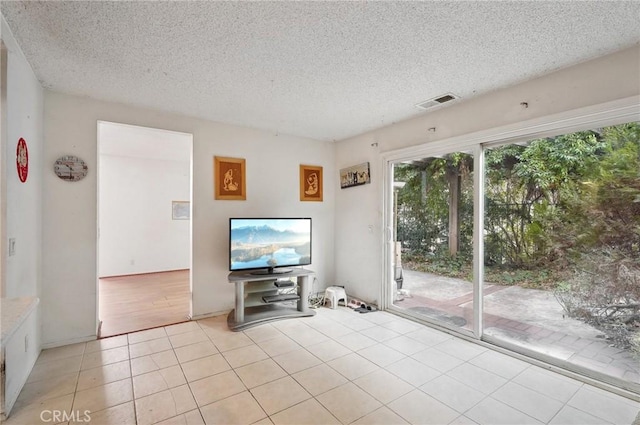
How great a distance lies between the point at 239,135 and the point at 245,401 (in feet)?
9.67

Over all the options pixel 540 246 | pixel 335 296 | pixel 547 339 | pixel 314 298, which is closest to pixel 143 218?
pixel 314 298

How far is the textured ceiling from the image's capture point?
5.40ft

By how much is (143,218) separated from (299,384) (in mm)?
5431

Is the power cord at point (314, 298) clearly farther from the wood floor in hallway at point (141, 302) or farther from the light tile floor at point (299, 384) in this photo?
the wood floor in hallway at point (141, 302)

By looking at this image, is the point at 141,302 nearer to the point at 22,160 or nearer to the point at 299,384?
the point at 22,160

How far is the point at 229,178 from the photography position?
3.70m

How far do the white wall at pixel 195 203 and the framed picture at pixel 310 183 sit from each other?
0.08 meters

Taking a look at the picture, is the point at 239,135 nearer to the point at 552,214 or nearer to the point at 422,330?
the point at 422,330

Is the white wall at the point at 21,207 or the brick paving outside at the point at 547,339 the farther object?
the brick paving outside at the point at 547,339

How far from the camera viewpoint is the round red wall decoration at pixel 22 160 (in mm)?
2098

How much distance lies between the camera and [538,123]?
239 cm

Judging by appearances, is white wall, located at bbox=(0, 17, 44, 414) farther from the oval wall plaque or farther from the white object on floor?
the white object on floor

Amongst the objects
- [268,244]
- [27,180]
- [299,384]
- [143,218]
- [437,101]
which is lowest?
[299,384]

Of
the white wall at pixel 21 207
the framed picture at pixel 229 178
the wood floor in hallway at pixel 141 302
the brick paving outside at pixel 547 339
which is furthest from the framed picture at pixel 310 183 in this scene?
the white wall at pixel 21 207
